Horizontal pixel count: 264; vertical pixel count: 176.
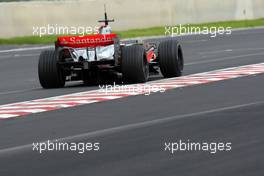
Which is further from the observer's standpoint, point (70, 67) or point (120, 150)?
point (70, 67)

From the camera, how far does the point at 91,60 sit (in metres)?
19.3

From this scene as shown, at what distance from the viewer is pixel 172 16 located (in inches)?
1777

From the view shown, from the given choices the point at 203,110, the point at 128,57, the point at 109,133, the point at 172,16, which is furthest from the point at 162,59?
the point at 172,16

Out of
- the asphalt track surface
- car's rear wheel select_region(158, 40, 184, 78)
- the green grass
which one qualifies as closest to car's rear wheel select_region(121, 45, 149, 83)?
the asphalt track surface

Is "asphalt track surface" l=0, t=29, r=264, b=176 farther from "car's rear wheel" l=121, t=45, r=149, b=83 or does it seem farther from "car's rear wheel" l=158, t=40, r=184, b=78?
"car's rear wheel" l=158, t=40, r=184, b=78

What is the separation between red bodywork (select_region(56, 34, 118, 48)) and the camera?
63.4ft

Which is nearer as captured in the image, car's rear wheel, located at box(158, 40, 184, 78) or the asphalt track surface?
the asphalt track surface

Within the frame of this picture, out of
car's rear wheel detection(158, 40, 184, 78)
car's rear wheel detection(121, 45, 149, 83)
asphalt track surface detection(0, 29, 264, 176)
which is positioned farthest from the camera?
car's rear wheel detection(158, 40, 184, 78)

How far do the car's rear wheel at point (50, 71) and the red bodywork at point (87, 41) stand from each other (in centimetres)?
31

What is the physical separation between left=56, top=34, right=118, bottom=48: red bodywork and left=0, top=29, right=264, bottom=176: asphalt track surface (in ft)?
2.81

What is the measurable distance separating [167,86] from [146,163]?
879cm

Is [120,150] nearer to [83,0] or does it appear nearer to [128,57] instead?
[128,57]

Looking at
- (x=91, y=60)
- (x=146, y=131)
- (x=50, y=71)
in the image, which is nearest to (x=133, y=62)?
(x=91, y=60)

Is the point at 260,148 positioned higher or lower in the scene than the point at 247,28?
higher
